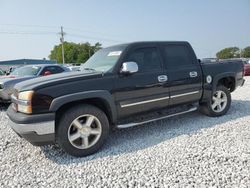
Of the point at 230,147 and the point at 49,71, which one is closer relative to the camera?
the point at 230,147

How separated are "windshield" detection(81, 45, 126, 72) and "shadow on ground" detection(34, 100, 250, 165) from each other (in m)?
1.36

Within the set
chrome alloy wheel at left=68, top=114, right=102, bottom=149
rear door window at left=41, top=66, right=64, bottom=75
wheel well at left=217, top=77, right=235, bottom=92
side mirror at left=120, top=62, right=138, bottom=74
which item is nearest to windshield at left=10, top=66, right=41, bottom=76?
rear door window at left=41, top=66, right=64, bottom=75

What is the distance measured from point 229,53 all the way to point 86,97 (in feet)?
365

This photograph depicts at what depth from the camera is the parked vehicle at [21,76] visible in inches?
276

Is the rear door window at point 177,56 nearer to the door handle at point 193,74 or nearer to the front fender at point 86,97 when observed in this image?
the door handle at point 193,74

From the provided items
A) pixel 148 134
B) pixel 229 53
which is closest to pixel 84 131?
pixel 148 134

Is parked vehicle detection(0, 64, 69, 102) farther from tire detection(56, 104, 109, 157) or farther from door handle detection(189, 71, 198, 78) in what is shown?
door handle detection(189, 71, 198, 78)

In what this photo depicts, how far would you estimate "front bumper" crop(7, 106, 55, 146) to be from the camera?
10.9 feet

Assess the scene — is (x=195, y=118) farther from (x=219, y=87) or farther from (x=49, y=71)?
(x=49, y=71)

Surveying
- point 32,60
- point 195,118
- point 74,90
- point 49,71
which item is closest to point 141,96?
point 74,90

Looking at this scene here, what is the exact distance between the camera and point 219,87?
560cm

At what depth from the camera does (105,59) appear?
14.8 feet

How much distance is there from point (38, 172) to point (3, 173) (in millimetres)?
493

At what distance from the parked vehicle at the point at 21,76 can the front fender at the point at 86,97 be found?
3973 mm
